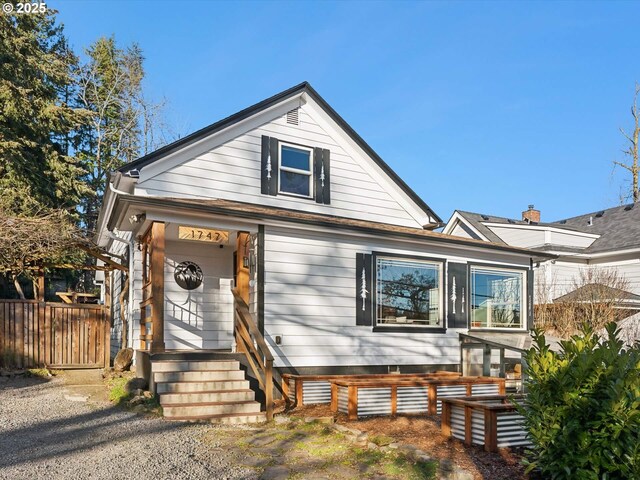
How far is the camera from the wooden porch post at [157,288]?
7887mm

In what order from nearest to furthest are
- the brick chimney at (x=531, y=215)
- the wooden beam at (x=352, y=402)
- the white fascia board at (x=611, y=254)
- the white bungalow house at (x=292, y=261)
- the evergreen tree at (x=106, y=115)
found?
the wooden beam at (x=352, y=402), the white bungalow house at (x=292, y=261), the white fascia board at (x=611, y=254), the brick chimney at (x=531, y=215), the evergreen tree at (x=106, y=115)

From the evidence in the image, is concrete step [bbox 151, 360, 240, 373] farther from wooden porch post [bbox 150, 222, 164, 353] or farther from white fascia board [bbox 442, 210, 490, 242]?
white fascia board [bbox 442, 210, 490, 242]

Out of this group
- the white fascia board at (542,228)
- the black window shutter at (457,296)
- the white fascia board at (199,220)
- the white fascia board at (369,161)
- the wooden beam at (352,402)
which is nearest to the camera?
the wooden beam at (352,402)

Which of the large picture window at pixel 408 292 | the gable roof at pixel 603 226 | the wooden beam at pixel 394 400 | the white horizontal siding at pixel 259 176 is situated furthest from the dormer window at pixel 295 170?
the gable roof at pixel 603 226

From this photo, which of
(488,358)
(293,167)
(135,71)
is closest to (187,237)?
(293,167)

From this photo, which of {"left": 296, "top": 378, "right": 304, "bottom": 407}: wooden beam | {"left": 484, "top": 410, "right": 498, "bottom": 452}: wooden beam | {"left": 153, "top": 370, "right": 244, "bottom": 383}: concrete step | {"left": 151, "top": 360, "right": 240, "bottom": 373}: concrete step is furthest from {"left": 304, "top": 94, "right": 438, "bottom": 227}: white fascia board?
{"left": 484, "top": 410, "right": 498, "bottom": 452}: wooden beam

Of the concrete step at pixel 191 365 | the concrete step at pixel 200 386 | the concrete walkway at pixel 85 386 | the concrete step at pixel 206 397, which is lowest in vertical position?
the concrete walkway at pixel 85 386

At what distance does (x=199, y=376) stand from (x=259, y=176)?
4.75 m

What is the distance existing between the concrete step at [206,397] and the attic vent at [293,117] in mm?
6369

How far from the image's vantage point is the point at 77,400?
8.24 m

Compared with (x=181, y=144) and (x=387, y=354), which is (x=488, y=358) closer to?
(x=387, y=354)

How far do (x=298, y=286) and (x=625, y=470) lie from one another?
5.99m

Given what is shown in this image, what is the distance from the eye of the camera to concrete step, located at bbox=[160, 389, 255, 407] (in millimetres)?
7160

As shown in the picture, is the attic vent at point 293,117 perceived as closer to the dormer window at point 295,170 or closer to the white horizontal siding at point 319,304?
A: the dormer window at point 295,170
